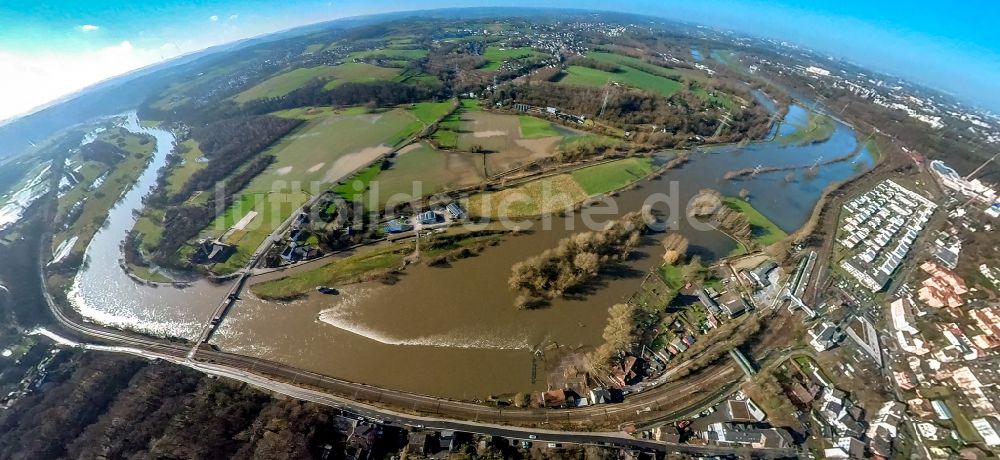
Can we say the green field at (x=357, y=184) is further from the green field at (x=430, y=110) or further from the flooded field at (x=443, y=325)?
the green field at (x=430, y=110)

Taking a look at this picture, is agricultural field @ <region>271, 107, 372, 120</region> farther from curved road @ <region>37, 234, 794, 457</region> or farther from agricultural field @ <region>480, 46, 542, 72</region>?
curved road @ <region>37, 234, 794, 457</region>

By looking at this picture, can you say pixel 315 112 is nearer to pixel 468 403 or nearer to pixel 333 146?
pixel 333 146

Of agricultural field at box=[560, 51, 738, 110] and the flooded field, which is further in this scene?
agricultural field at box=[560, 51, 738, 110]

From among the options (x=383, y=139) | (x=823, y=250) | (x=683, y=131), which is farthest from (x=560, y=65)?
(x=823, y=250)

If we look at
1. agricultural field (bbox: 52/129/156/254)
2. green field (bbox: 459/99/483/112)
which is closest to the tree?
green field (bbox: 459/99/483/112)

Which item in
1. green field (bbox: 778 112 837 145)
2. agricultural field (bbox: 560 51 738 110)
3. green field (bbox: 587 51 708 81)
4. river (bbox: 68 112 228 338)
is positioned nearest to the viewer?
river (bbox: 68 112 228 338)

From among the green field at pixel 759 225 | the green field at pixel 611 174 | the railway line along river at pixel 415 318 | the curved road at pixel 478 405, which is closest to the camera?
the curved road at pixel 478 405

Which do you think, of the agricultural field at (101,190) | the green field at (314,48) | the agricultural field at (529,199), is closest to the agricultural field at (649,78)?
the agricultural field at (529,199)
